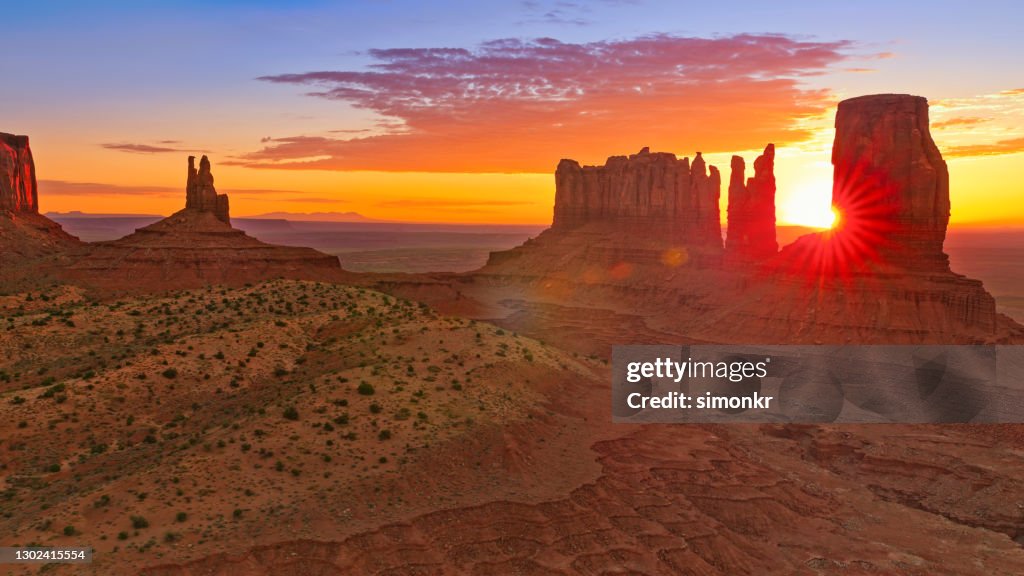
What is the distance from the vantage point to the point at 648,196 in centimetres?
14712

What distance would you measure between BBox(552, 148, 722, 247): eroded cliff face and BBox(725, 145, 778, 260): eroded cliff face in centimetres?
1904

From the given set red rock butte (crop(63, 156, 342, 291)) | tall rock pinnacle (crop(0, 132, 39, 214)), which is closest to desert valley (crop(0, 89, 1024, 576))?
red rock butte (crop(63, 156, 342, 291))

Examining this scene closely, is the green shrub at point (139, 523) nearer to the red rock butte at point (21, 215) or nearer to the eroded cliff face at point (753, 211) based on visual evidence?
the red rock butte at point (21, 215)

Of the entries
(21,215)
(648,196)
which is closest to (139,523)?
(21,215)

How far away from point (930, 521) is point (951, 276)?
156 ft

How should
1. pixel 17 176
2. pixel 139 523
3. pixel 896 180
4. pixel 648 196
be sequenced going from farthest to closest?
pixel 648 196 < pixel 17 176 < pixel 896 180 < pixel 139 523

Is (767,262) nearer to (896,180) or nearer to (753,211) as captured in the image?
(753,211)

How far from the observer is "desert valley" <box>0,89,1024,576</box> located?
92.4 feet

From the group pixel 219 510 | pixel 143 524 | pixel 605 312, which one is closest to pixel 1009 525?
pixel 219 510

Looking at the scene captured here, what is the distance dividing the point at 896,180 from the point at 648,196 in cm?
6931

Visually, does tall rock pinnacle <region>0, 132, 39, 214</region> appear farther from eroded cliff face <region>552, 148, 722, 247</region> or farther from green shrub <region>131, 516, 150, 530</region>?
green shrub <region>131, 516, 150, 530</region>

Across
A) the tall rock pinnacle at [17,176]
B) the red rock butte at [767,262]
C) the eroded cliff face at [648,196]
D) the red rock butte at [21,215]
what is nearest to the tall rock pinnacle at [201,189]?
the red rock butte at [21,215]

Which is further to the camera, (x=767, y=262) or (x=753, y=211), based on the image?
(x=753, y=211)

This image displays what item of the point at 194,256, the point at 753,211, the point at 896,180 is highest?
the point at 896,180
